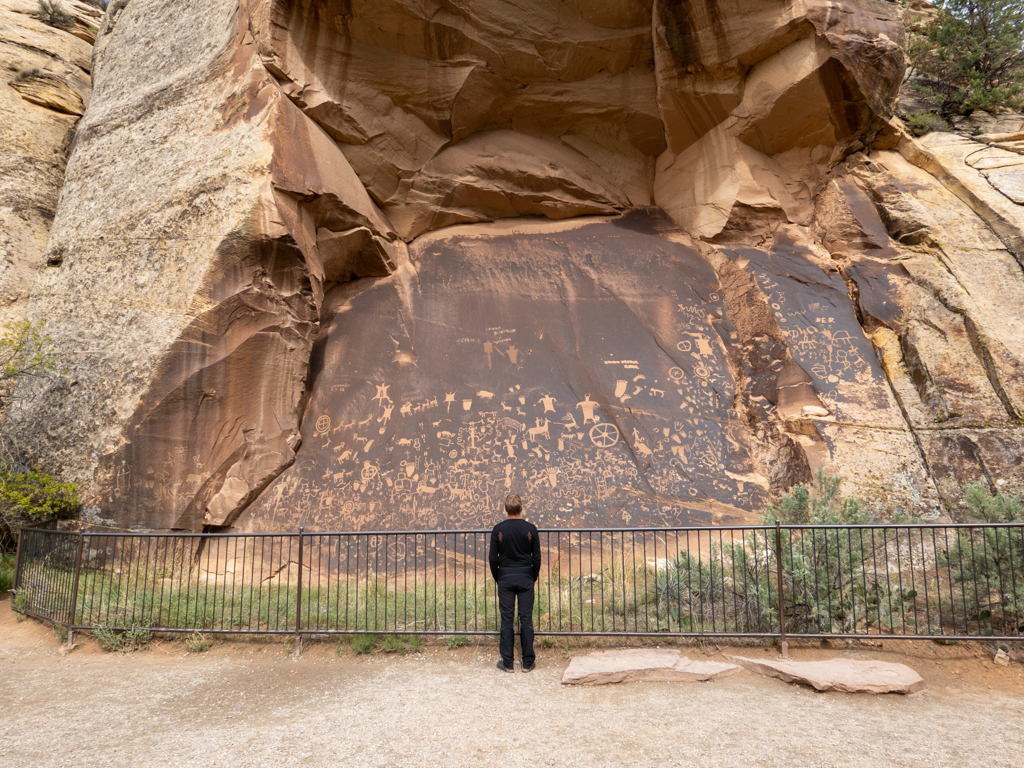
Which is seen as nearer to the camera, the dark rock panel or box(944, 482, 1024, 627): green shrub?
box(944, 482, 1024, 627): green shrub

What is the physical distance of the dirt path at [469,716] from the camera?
3.93m

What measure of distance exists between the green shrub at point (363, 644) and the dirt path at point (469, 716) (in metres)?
0.10

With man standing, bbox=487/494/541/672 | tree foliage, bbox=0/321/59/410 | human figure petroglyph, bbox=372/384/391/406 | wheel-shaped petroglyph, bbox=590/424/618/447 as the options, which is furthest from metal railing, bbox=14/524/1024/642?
human figure petroglyph, bbox=372/384/391/406

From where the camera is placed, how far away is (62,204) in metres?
12.1

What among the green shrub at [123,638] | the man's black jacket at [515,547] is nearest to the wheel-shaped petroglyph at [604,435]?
the man's black jacket at [515,547]

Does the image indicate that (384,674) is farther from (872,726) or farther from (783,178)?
(783,178)

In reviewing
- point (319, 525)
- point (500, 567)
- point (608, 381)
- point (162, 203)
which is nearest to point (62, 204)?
point (162, 203)

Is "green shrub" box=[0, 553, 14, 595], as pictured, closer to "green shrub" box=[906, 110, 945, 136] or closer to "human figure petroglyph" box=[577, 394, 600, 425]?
"human figure petroglyph" box=[577, 394, 600, 425]

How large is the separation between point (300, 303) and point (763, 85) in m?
10.3

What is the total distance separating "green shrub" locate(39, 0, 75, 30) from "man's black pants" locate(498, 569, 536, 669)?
20554 mm

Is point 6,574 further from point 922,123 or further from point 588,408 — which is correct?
point 922,123

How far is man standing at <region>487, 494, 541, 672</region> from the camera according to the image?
5.45 meters

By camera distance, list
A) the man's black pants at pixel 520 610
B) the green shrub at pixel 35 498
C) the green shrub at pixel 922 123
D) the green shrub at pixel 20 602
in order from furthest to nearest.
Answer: the green shrub at pixel 922 123 → the green shrub at pixel 35 498 → the green shrub at pixel 20 602 → the man's black pants at pixel 520 610

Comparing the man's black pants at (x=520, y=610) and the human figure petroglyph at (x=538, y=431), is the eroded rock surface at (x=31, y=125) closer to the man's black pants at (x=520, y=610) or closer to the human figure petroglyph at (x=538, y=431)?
the human figure petroglyph at (x=538, y=431)
